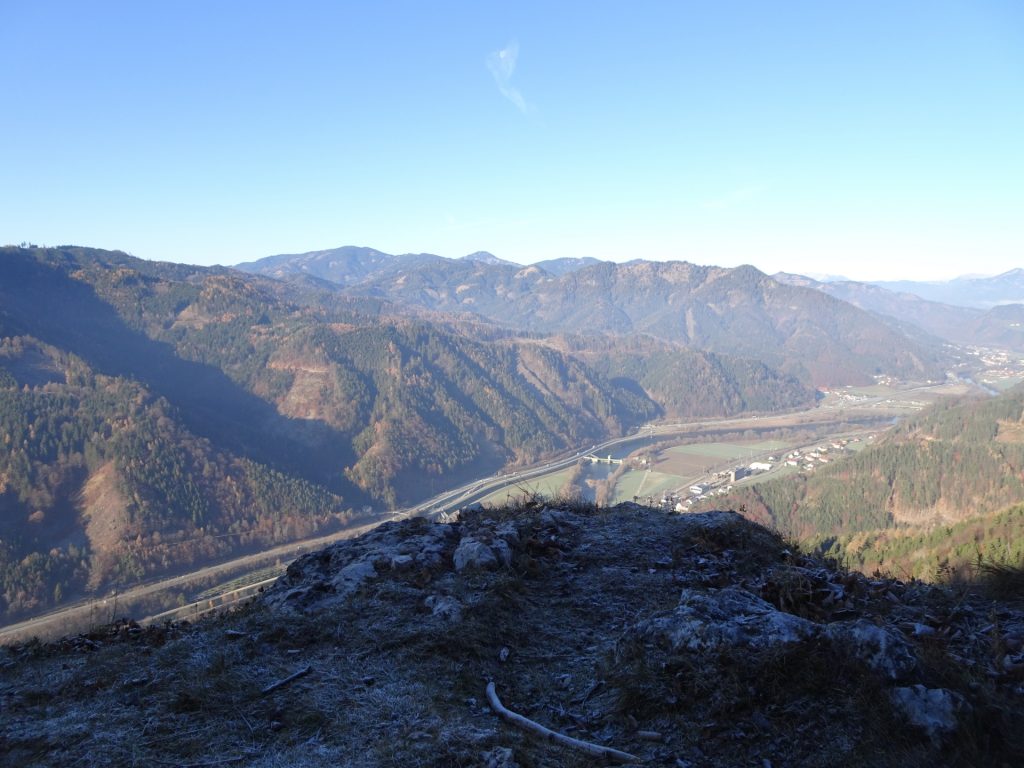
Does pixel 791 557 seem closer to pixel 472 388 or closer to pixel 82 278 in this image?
pixel 472 388

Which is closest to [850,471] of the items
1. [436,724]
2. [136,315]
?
[436,724]

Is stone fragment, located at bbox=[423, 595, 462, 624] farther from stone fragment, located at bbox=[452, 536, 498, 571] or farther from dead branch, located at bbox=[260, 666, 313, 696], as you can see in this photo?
dead branch, located at bbox=[260, 666, 313, 696]

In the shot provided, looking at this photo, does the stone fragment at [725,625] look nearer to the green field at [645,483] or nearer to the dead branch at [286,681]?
the dead branch at [286,681]

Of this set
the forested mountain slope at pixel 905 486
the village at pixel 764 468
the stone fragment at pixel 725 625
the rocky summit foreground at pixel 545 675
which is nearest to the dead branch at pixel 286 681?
the rocky summit foreground at pixel 545 675

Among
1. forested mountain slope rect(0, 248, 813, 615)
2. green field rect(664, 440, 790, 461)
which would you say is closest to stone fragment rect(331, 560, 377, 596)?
forested mountain slope rect(0, 248, 813, 615)

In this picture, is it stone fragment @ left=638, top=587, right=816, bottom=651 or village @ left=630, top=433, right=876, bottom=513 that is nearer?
stone fragment @ left=638, top=587, right=816, bottom=651

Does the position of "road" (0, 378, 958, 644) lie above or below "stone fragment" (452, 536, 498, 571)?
below

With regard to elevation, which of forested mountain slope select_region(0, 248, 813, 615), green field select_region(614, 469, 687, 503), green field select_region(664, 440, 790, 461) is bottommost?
green field select_region(664, 440, 790, 461)

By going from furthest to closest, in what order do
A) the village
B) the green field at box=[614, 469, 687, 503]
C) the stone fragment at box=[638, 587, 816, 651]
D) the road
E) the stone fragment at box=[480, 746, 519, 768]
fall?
the green field at box=[614, 469, 687, 503], the village, the road, the stone fragment at box=[638, 587, 816, 651], the stone fragment at box=[480, 746, 519, 768]
